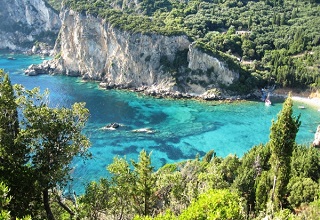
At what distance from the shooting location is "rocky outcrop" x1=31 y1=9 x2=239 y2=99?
97.0 m

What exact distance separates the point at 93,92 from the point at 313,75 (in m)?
63.7

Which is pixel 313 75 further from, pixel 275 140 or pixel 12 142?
pixel 12 142

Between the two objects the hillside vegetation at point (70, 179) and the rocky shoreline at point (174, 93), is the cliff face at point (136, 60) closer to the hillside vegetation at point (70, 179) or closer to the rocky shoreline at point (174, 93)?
the rocky shoreline at point (174, 93)

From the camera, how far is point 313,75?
9294cm

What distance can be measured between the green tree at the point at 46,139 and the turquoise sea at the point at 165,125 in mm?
29160

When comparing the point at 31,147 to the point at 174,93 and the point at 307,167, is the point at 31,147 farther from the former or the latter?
the point at 174,93

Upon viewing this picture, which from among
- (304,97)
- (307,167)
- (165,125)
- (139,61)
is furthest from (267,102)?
(307,167)

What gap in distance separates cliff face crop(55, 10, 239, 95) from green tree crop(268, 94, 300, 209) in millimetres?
69238

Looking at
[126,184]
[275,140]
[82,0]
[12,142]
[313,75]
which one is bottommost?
[313,75]

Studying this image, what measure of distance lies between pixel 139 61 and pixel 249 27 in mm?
44503

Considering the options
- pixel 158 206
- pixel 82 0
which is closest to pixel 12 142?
pixel 158 206

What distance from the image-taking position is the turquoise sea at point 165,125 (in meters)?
59.4

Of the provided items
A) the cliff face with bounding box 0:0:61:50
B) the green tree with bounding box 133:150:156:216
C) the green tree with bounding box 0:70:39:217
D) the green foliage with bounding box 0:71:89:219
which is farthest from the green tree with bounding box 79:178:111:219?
the cliff face with bounding box 0:0:61:50

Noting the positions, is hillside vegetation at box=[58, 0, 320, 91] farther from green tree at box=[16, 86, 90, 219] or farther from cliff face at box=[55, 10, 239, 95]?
green tree at box=[16, 86, 90, 219]
